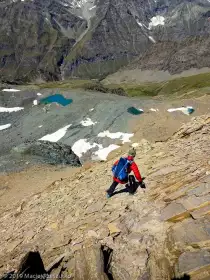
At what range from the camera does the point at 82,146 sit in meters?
56.9

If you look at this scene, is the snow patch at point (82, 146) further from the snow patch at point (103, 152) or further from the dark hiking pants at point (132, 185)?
the dark hiking pants at point (132, 185)

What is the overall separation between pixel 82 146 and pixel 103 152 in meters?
3.94

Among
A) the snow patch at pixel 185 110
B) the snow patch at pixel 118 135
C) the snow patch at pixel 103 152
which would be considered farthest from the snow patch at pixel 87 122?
the snow patch at pixel 185 110

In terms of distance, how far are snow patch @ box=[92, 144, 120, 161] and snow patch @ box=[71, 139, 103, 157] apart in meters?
1.24

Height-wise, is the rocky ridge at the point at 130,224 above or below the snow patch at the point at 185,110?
above

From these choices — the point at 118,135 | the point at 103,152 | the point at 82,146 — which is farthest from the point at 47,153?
the point at 118,135

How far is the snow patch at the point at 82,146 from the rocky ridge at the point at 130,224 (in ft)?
101

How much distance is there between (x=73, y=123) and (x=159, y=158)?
1756 inches

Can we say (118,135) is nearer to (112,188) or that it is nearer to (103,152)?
(103,152)

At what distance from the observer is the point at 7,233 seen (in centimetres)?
1986

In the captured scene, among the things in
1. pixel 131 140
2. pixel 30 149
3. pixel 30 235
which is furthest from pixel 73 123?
pixel 30 235

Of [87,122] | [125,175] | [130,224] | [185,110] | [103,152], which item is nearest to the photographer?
[130,224]

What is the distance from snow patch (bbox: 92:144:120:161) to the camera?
175ft

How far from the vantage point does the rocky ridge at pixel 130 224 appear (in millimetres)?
12727
